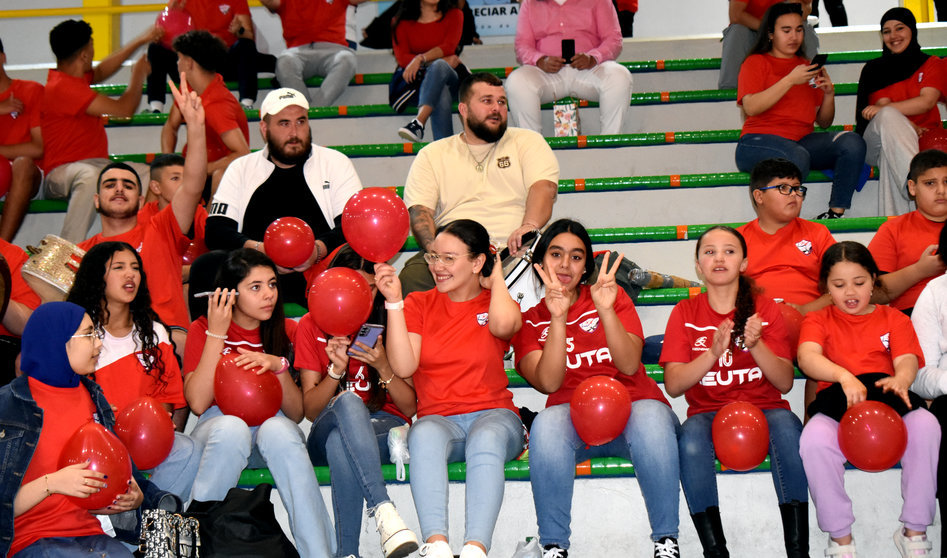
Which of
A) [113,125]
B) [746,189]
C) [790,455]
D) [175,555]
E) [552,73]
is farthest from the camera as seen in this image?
[113,125]

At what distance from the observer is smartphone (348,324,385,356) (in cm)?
299

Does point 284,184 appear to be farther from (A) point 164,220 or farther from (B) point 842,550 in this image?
(B) point 842,550

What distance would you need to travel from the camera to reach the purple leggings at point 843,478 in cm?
268

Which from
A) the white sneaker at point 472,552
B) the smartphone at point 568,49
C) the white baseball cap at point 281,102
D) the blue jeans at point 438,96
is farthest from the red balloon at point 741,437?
the smartphone at point 568,49

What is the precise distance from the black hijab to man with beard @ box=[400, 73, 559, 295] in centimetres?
158

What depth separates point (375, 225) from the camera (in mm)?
3014

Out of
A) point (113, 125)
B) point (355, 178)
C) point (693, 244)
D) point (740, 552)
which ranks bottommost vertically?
point (740, 552)

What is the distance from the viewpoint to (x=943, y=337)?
2988 millimetres

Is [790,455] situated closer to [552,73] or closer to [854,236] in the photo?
[854,236]

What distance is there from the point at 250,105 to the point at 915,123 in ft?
10.8

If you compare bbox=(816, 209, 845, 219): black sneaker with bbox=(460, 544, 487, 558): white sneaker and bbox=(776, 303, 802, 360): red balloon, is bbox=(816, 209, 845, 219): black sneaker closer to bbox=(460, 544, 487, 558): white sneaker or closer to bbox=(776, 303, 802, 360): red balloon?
bbox=(776, 303, 802, 360): red balloon

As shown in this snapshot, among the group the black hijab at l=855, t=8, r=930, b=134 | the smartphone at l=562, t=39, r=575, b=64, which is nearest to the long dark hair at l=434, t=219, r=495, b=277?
the smartphone at l=562, t=39, r=575, b=64

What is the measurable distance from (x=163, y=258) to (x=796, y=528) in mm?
2329

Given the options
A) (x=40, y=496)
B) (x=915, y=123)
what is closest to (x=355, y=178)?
(x=40, y=496)
